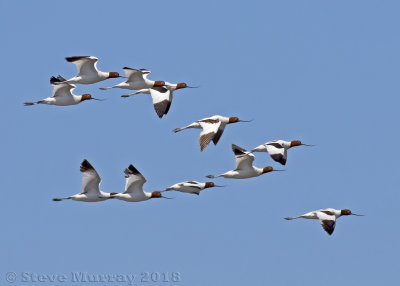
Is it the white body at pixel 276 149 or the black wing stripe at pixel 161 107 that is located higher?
the black wing stripe at pixel 161 107

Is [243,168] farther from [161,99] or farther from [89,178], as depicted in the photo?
[89,178]

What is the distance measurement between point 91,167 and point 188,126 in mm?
4732

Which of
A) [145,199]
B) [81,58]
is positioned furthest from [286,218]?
[81,58]

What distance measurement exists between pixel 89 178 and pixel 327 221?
941 centimetres

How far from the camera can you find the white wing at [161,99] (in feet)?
189

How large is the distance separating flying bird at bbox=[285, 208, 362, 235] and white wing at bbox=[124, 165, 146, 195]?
6.08m

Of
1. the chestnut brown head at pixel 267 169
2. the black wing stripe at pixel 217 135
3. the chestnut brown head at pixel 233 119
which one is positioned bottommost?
the chestnut brown head at pixel 267 169

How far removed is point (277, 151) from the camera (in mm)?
55875

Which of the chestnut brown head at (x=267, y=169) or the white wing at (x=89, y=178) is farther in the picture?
the chestnut brown head at (x=267, y=169)

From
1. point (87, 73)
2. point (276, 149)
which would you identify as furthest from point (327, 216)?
point (87, 73)

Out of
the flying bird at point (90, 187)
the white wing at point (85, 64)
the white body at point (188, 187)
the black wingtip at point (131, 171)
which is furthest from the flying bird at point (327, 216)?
the white wing at point (85, 64)

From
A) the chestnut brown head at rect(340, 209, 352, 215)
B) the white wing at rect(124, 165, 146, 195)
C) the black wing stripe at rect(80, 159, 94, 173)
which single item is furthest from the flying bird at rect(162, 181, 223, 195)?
the chestnut brown head at rect(340, 209, 352, 215)

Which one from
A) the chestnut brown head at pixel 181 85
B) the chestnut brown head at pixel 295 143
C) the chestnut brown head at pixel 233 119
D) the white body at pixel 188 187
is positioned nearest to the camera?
the white body at pixel 188 187

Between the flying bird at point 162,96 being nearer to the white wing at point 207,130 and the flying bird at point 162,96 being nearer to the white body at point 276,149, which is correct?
the white wing at point 207,130
